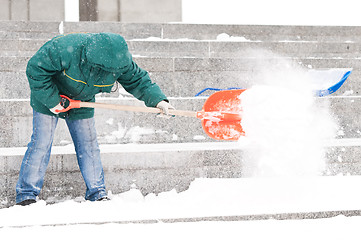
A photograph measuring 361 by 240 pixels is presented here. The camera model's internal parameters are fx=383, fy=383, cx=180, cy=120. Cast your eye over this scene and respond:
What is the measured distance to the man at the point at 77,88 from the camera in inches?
96.5

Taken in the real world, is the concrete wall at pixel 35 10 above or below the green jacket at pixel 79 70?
above

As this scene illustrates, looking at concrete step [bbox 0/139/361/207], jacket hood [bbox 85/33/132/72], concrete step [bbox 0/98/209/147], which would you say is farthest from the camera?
concrete step [bbox 0/98/209/147]

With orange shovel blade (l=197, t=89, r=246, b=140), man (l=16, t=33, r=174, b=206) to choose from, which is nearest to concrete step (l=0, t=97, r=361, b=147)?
orange shovel blade (l=197, t=89, r=246, b=140)

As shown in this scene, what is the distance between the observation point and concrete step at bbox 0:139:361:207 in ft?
10.0

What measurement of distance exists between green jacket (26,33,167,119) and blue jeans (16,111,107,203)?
97 millimetres

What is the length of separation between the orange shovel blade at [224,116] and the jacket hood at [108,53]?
100 centimetres

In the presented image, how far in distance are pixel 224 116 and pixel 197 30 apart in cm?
229

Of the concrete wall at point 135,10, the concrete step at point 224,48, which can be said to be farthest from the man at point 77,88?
the concrete wall at point 135,10

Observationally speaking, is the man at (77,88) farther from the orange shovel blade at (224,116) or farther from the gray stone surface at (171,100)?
the orange shovel blade at (224,116)

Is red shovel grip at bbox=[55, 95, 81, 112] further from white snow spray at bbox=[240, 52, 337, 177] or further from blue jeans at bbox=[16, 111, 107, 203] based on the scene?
white snow spray at bbox=[240, 52, 337, 177]

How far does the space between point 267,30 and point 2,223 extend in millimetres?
4167

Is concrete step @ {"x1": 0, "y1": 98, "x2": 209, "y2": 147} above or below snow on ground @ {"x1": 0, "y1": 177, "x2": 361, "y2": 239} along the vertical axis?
above

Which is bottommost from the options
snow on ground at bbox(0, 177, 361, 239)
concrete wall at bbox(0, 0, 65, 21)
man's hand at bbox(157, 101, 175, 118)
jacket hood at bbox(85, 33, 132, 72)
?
snow on ground at bbox(0, 177, 361, 239)

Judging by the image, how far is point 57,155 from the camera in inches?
121
